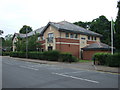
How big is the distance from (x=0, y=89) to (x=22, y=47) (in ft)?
93.3

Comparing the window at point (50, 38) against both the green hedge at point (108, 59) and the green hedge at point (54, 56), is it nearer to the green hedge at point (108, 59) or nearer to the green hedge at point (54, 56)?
the green hedge at point (54, 56)

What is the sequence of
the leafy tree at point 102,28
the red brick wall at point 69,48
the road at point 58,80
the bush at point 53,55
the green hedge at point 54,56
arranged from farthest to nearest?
the leafy tree at point 102,28, the red brick wall at point 69,48, the bush at point 53,55, the green hedge at point 54,56, the road at point 58,80

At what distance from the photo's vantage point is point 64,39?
29.3 metres

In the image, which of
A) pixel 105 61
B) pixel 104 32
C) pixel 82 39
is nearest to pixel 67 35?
pixel 82 39

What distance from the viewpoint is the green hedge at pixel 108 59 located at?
49.6 feet

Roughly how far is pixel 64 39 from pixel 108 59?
1428 centimetres

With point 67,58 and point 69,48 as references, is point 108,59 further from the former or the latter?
point 69,48

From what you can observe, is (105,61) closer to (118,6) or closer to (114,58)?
(114,58)

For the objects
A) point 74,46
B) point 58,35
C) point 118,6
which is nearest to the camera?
point 118,6

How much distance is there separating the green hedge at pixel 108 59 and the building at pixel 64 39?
12.0m

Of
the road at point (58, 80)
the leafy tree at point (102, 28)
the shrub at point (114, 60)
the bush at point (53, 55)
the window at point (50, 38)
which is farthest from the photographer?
the leafy tree at point (102, 28)

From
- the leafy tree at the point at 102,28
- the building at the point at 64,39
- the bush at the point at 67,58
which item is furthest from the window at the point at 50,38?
the leafy tree at the point at 102,28

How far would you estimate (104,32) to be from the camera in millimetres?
46344

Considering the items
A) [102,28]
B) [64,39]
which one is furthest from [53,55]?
[102,28]
